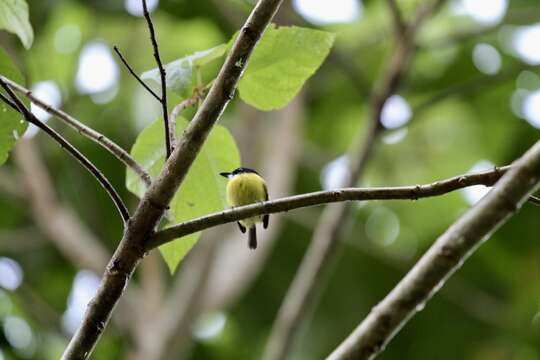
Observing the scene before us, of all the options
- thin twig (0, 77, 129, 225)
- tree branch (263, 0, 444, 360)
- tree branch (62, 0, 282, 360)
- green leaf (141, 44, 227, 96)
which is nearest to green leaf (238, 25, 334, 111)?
green leaf (141, 44, 227, 96)

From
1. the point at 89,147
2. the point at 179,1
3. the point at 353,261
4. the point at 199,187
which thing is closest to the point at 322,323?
the point at 353,261

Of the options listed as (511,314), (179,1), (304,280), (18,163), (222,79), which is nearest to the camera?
(222,79)

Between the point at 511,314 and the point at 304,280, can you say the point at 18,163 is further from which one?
the point at 511,314

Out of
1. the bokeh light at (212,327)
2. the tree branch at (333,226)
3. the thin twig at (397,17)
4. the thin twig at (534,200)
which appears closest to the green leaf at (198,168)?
the thin twig at (534,200)

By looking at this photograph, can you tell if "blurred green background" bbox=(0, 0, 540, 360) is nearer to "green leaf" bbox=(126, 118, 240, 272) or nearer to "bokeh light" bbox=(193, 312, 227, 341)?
"bokeh light" bbox=(193, 312, 227, 341)

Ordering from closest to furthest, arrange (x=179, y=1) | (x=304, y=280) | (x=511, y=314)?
1. (x=304, y=280)
2. (x=511, y=314)
3. (x=179, y=1)

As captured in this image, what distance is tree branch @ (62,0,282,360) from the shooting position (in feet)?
3.58

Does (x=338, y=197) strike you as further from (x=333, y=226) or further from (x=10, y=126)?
(x=333, y=226)

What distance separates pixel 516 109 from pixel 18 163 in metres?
3.12

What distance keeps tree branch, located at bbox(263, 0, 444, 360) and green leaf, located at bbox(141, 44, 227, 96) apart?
1900 millimetres

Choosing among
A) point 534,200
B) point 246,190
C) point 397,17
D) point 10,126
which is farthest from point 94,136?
point 397,17

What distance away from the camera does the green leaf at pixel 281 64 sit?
1.34m

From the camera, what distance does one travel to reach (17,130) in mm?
1346

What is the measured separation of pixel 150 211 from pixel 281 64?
0.40 meters
